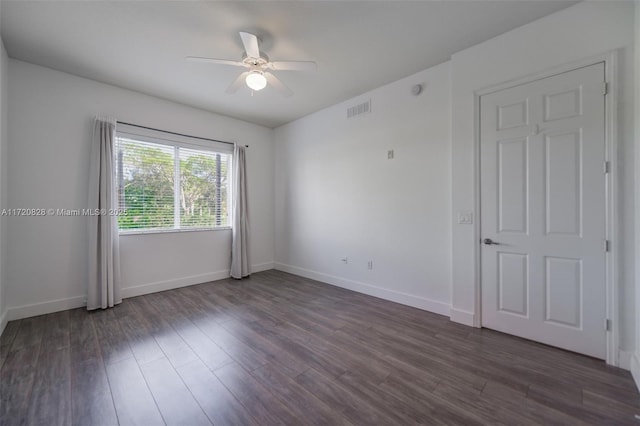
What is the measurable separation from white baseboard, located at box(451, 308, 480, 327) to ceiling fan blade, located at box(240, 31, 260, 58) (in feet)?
11.2

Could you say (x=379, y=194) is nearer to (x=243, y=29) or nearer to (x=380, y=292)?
(x=380, y=292)

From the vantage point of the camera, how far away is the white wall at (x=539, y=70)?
1.99m

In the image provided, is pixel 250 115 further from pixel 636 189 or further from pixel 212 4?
pixel 636 189

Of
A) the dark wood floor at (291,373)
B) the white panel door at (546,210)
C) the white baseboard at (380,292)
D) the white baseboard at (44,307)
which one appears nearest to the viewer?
the dark wood floor at (291,373)

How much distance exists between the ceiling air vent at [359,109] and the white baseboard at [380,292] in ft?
8.67

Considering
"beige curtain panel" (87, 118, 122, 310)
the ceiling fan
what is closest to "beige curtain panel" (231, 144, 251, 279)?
"beige curtain panel" (87, 118, 122, 310)

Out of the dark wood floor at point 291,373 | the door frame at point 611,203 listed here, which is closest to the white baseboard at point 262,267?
the dark wood floor at point 291,373

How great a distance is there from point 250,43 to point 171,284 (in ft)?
12.2

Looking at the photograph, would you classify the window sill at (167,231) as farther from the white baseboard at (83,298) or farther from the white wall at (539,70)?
the white wall at (539,70)

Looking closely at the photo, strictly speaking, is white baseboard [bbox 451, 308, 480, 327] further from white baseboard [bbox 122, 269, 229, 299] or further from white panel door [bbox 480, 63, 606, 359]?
white baseboard [bbox 122, 269, 229, 299]

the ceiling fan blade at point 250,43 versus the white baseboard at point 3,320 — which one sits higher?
the ceiling fan blade at point 250,43

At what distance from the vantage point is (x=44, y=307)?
309cm

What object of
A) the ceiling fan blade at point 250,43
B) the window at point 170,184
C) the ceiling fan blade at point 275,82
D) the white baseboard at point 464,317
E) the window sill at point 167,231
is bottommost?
the white baseboard at point 464,317

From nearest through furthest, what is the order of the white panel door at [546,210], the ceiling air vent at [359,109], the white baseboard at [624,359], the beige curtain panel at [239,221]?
the white baseboard at [624,359] → the white panel door at [546,210] → the ceiling air vent at [359,109] → the beige curtain panel at [239,221]
